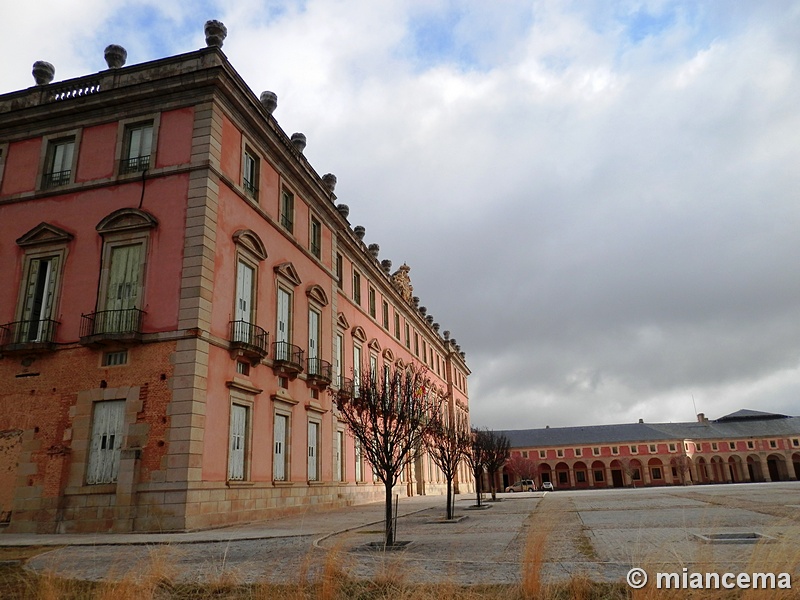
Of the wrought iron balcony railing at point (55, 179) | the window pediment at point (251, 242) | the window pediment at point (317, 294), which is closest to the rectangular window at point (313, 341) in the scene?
the window pediment at point (317, 294)

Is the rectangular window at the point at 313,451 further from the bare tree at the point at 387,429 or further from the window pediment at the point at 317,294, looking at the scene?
the bare tree at the point at 387,429

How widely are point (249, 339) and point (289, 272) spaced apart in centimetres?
432

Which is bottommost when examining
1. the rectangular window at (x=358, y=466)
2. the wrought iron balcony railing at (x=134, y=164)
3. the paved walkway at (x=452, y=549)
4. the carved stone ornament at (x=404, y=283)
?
the paved walkway at (x=452, y=549)

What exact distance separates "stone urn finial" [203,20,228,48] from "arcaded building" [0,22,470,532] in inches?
1.8

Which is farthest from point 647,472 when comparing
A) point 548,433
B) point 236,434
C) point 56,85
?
point 56,85

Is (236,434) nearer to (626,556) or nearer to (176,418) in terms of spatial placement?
(176,418)

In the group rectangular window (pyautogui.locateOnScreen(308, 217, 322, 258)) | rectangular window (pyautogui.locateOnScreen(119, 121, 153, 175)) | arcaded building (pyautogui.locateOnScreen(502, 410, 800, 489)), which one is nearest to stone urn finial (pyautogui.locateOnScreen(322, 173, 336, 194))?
rectangular window (pyautogui.locateOnScreen(308, 217, 322, 258))

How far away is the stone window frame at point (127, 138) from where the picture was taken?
728 inches

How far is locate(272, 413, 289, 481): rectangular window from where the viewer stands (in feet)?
65.7

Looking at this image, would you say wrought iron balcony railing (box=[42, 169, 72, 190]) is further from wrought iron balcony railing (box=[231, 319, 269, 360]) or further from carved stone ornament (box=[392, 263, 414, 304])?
carved stone ornament (box=[392, 263, 414, 304])

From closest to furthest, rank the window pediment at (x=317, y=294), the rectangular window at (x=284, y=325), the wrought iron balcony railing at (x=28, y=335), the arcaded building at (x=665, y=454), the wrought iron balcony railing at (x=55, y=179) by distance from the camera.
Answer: the wrought iron balcony railing at (x=28, y=335), the wrought iron balcony railing at (x=55, y=179), the rectangular window at (x=284, y=325), the window pediment at (x=317, y=294), the arcaded building at (x=665, y=454)

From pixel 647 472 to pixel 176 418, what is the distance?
86.3 m

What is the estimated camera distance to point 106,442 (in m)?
16.1

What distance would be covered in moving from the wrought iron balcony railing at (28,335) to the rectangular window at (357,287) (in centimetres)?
1650
